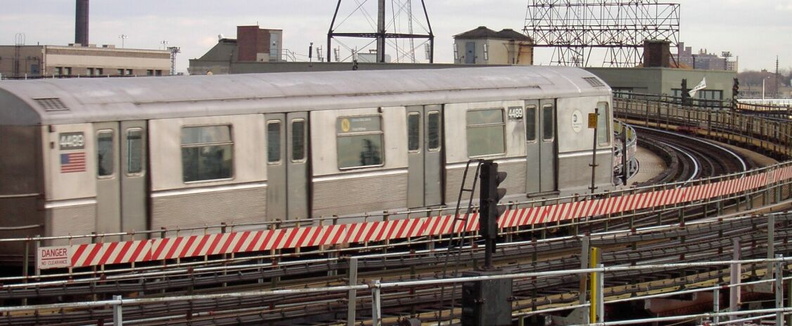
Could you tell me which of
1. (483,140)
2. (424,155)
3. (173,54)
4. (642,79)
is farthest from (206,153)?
(173,54)

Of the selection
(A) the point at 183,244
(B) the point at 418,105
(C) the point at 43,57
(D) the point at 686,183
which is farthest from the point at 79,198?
(C) the point at 43,57

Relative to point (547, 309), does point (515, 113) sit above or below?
above

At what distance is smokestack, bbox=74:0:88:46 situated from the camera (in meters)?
104

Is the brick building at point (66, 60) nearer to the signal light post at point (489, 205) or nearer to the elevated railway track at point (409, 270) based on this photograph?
the elevated railway track at point (409, 270)

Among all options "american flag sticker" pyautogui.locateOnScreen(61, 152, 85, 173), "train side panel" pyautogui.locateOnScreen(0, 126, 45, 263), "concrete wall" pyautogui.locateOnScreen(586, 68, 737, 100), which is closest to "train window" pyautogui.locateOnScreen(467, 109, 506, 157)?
"american flag sticker" pyautogui.locateOnScreen(61, 152, 85, 173)

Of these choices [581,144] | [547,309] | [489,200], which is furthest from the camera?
[581,144]

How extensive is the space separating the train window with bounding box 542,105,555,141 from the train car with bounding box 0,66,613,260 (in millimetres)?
27

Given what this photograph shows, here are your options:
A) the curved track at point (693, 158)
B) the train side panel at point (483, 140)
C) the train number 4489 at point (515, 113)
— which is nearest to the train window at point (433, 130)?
the train side panel at point (483, 140)

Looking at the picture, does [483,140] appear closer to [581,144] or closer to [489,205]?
[581,144]

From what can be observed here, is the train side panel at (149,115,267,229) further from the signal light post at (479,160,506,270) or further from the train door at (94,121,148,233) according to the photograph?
the signal light post at (479,160,506,270)

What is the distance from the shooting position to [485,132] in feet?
78.7

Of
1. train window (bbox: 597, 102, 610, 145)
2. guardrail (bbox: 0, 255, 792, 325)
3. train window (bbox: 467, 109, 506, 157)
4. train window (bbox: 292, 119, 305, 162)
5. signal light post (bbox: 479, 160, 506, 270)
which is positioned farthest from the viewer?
train window (bbox: 597, 102, 610, 145)

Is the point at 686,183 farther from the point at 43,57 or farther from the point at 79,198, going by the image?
the point at 43,57

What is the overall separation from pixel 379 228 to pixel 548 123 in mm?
5579
